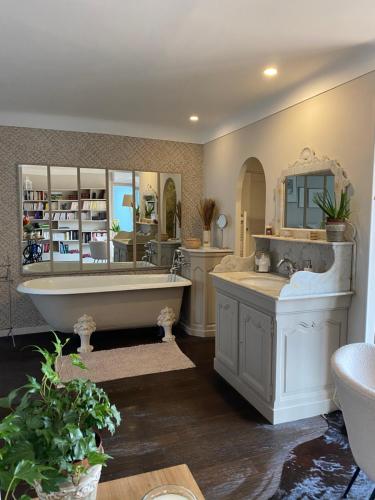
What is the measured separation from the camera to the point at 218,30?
2.20 meters

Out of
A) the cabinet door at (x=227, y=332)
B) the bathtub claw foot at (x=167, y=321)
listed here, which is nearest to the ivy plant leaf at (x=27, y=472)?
the cabinet door at (x=227, y=332)

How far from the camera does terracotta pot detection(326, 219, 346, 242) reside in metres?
2.53

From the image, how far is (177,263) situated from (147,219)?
2.48 ft

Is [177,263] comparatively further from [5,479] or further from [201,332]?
[5,479]

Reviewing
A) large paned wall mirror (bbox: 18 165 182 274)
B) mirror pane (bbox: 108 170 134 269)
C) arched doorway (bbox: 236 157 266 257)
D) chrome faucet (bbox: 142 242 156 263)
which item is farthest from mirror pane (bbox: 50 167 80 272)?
arched doorway (bbox: 236 157 266 257)

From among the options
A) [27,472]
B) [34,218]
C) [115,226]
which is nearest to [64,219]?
[34,218]

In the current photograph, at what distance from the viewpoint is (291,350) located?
2.51 m

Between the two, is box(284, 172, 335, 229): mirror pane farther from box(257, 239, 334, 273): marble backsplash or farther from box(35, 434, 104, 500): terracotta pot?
box(35, 434, 104, 500): terracotta pot

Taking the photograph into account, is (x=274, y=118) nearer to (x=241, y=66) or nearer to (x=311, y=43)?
(x=241, y=66)

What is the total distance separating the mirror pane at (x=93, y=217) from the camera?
14.8ft

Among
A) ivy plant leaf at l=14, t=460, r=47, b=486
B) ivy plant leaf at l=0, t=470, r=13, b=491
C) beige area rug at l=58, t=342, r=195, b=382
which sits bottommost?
beige area rug at l=58, t=342, r=195, b=382

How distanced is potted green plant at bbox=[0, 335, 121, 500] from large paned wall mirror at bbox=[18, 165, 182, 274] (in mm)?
3683

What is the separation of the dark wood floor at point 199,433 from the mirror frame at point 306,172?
151 centimetres

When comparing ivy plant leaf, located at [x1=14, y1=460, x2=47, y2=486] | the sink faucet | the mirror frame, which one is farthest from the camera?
the sink faucet
